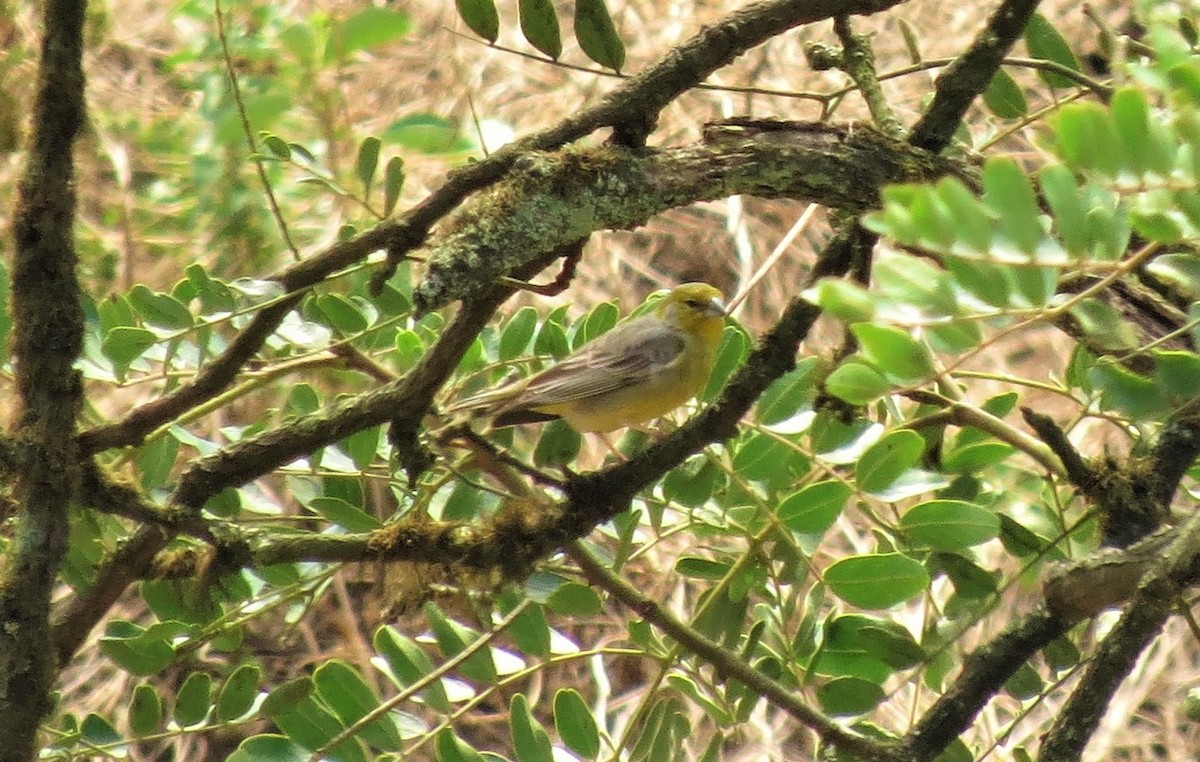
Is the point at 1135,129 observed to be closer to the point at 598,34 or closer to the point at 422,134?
the point at 598,34

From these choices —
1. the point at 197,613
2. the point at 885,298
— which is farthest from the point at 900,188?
the point at 197,613

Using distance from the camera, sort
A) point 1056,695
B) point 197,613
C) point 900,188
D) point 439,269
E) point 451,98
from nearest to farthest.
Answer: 1. point 900,188
2. point 439,269
3. point 197,613
4. point 1056,695
5. point 451,98

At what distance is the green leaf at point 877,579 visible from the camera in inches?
54.2

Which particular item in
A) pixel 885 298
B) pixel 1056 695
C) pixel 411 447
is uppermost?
pixel 885 298

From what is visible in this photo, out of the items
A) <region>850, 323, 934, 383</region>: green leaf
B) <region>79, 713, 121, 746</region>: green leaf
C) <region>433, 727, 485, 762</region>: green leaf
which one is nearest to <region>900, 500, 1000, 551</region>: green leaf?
<region>850, 323, 934, 383</region>: green leaf

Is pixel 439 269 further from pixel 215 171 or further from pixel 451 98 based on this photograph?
pixel 451 98

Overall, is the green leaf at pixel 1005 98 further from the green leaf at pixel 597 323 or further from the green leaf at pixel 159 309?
the green leaf at pixel 159 309

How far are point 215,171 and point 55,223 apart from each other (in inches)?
85.1

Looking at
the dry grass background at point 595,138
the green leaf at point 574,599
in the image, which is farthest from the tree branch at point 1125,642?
the dry grass background at point 595,138

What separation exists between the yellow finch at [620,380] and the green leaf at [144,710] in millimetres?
520

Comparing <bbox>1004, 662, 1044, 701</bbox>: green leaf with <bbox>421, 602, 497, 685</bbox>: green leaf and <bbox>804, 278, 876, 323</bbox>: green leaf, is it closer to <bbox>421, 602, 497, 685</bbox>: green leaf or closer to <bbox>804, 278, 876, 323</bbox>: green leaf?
<bbox>421, 602, 497, 685</bbox>: green leaf

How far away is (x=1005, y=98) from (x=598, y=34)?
590 millimetres

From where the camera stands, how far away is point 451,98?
13.5ft

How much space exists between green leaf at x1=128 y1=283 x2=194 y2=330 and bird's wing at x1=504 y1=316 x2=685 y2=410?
0.44 meters
